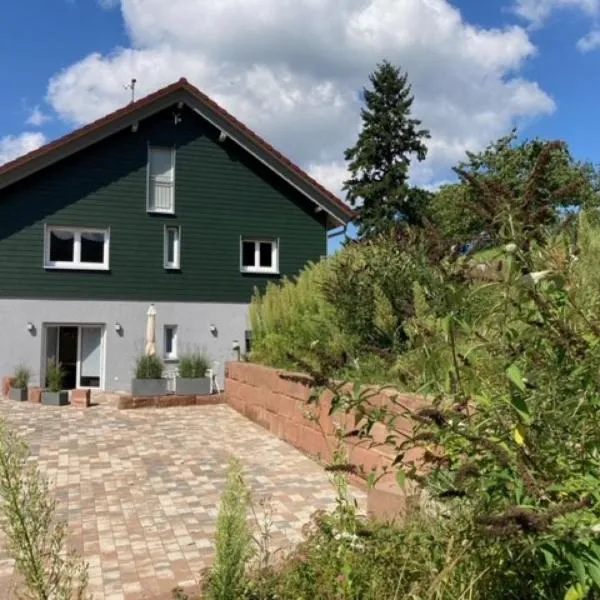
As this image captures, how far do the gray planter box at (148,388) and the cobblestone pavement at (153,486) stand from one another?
6.33 feet

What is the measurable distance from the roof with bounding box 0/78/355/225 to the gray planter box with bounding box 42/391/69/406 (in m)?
6.93

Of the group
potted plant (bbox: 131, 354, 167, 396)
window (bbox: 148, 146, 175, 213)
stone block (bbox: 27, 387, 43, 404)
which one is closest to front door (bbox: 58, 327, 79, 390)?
stone block (bbox: 27, 387, 43, 404)

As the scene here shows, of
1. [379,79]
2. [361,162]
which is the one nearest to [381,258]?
[361,162]

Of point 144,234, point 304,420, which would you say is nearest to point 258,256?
point 144,234

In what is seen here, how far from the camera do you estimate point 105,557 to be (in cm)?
441

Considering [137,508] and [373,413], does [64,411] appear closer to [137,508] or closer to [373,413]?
[137,508]

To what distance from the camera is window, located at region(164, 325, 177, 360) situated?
63.1 feet

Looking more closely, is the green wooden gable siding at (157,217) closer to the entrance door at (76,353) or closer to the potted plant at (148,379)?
the entrance door at (76,353)

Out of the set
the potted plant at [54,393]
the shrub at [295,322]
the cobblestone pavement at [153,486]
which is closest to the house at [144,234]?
the potted plant at [54,393]

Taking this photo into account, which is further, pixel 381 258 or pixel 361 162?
pixel 361 162

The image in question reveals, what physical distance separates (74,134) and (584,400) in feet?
60.7

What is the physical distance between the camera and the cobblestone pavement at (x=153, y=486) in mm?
4254

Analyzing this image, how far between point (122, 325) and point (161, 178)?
4.63 metres

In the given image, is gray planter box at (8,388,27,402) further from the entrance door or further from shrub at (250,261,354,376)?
shrub at (250,261,354,376)
